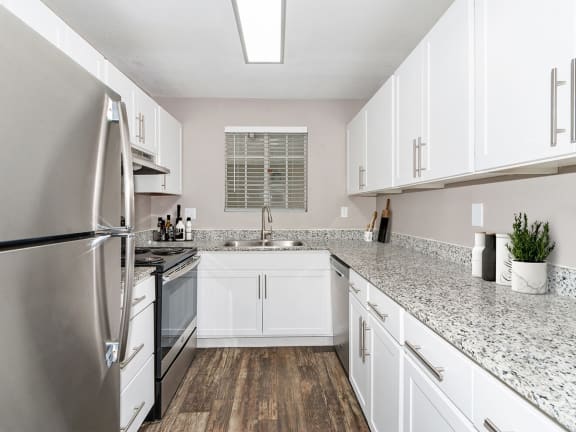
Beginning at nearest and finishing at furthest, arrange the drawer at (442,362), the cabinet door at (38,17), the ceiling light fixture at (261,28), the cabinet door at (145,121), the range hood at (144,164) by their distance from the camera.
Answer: the drawer at (442,362) → the cabinet door at (38,17) → the ceiling light fixture at (261,28) → the range hood at (144,164) → the cabinet door at (145,121)

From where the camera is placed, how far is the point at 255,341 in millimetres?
3064

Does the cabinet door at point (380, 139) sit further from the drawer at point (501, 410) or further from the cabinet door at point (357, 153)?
the drawer at point (501, 410)

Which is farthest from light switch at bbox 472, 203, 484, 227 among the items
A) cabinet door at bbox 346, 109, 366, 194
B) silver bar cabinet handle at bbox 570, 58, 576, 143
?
cabinet door at bbox 346, 109, 366, 194

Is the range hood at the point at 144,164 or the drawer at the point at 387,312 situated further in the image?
the range hood at the point at 144,164

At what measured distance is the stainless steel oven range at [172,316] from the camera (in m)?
2.01

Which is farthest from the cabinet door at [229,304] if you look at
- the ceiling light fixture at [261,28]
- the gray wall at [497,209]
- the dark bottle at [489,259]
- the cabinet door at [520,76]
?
the cabinet door at [520,76]

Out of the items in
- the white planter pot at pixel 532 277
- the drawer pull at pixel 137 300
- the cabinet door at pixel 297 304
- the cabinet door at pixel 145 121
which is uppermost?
the cabinet door at pixel 145 121

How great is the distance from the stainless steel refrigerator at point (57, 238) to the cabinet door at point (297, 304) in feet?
6.22

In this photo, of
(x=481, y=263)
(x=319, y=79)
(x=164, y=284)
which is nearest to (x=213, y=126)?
(x=319, y=79)

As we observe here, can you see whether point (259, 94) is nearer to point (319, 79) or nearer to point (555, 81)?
point (319, 79)

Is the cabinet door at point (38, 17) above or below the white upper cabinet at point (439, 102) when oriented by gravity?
above

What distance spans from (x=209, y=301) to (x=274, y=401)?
107 cm

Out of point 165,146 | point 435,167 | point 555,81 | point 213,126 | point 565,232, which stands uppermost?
point 213,126

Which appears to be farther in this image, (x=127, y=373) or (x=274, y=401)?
(x=274, y=401)
